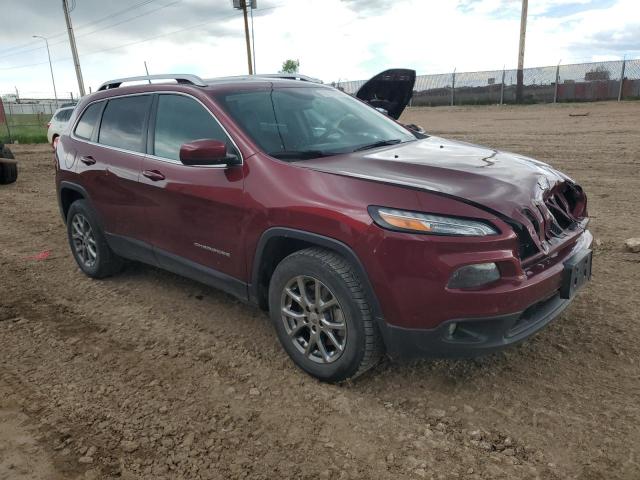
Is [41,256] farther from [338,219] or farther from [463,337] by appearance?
[463,337]

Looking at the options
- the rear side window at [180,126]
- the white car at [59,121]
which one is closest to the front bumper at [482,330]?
the rear side window at [180,126]

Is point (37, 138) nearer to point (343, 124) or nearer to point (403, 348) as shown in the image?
point (343, 124)

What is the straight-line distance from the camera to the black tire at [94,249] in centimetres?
486

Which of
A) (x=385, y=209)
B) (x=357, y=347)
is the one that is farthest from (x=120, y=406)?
(x=385, y=209)

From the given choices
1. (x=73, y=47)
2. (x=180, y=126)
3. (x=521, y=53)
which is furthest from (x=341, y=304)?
(x=73, y=47)

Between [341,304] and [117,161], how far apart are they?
2.54 m

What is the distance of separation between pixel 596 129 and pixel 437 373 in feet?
50.8

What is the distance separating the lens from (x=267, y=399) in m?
3.06

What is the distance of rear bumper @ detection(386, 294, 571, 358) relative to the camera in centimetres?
267

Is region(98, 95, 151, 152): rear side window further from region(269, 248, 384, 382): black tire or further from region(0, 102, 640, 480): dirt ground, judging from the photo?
region(269, 248, 384, 382): black tire

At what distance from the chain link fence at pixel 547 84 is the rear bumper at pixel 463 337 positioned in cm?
2838

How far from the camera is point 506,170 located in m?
3.16

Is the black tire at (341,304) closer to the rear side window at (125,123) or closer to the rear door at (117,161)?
the rear door at (117,161)

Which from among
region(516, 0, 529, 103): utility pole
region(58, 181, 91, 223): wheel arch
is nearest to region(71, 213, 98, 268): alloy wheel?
region(58, 181, 91, 223): wheel arch
